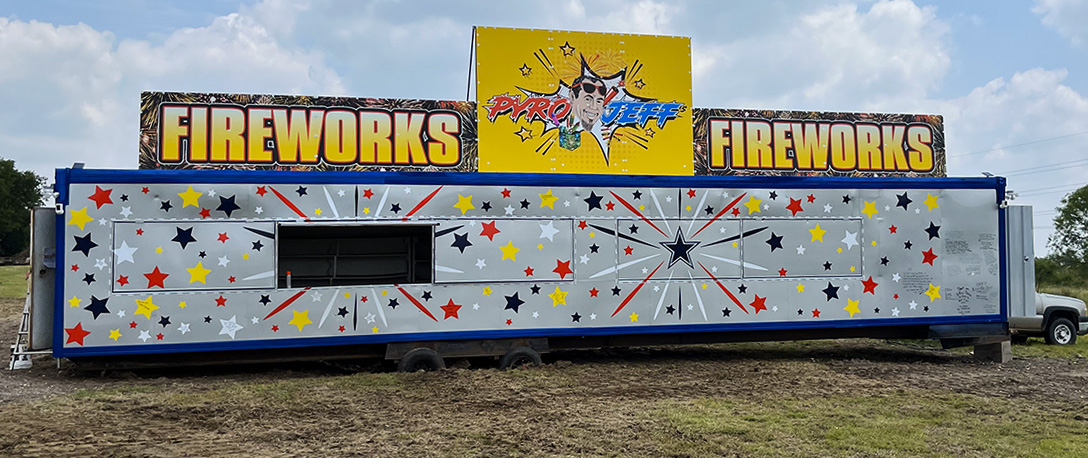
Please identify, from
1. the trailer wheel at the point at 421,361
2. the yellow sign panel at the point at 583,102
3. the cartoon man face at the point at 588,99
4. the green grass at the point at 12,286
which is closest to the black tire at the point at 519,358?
the trailer wheel at the point at 421,361

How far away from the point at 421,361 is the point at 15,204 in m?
63.9

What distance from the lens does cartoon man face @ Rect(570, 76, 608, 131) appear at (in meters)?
12.1

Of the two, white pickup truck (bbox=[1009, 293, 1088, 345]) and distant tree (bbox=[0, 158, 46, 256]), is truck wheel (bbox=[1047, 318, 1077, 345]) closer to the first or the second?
white pickup truck (bbox=[1009, 293, 1088, 345])

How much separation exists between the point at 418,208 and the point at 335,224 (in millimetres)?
1022

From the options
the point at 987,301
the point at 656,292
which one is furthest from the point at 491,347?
the point at 987,301

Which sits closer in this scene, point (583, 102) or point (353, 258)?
point (583, 102)

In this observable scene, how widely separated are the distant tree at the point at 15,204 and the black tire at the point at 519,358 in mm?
56860

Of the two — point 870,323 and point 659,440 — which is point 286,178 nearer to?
point 659,440

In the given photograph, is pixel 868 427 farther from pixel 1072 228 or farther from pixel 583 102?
pixel 1072 228

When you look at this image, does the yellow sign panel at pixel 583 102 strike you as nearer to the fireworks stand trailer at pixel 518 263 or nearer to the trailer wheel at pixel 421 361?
the fireworks stand trailer at pixel 518 263

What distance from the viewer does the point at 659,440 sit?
6.34 m

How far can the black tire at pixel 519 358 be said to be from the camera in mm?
9961

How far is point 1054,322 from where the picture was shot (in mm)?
14953

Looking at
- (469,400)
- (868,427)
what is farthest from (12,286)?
(868,427)
